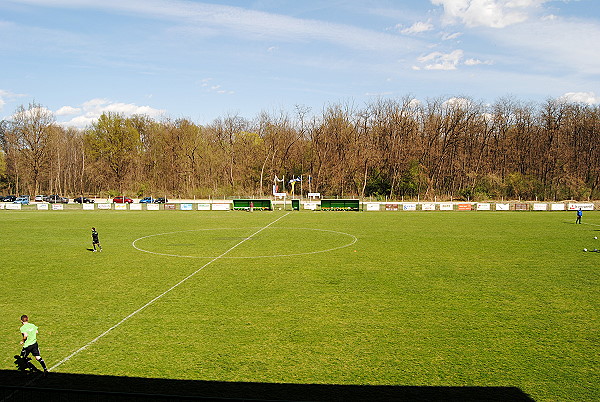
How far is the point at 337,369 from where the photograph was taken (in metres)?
10.8

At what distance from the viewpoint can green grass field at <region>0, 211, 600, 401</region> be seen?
10.8 m

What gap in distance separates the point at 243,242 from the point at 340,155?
61.4 meters

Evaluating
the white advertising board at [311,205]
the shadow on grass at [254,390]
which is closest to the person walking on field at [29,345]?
the shadow on grass at [254,390]

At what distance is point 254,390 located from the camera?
9648 mm

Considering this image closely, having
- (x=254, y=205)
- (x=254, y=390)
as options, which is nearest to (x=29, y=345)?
(x=254, y=390)

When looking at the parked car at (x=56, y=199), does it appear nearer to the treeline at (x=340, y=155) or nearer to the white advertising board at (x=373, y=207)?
the treeline at (x=340, y=155)

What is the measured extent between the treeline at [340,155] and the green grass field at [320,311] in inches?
2239

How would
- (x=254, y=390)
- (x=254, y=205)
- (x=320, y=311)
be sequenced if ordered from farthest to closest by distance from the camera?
(x=254, y=205) < (x=320, y=311) < (x=254, y=390)

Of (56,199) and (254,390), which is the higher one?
(56,199)

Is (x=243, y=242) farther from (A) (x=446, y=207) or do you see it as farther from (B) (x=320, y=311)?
(A) (x=446, y=207)

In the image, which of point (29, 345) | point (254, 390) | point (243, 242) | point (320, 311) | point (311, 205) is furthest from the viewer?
point (311, 205)

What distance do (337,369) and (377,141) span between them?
270 ft

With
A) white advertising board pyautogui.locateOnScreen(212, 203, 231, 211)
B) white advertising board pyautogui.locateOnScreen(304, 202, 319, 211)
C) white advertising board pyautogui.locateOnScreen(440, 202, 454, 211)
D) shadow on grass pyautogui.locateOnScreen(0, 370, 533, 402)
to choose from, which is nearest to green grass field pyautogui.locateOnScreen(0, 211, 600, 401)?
shadow on grass pyautogui.locateOnScreen(0, 370, 533, 402)

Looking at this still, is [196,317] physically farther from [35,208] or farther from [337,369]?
[35,208]
